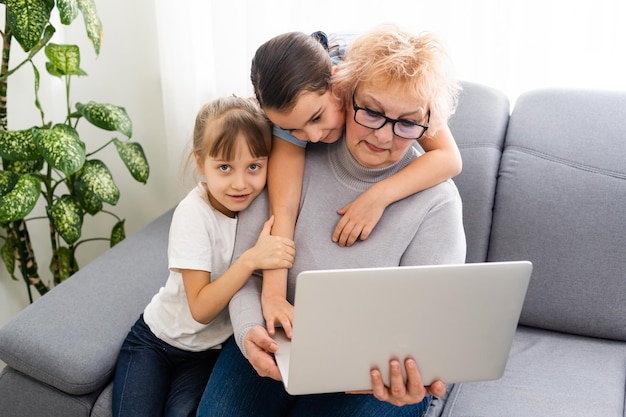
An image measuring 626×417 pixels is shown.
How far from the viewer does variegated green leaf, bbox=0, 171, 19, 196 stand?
1.87m

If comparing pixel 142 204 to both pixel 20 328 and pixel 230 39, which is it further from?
pixel 20 328

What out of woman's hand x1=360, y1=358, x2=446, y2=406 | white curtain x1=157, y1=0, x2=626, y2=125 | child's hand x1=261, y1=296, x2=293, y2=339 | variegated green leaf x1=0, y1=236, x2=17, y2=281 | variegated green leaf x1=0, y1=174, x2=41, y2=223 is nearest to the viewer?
woman's hand x1=360, y1=358, x2=446, y2=406

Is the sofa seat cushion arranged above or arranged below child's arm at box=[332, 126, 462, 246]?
below

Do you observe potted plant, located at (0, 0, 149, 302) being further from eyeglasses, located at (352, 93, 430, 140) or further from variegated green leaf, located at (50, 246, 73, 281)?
eyeglasses, located at (352, 93, 430, 140)

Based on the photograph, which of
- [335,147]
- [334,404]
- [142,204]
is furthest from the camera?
[142,204]

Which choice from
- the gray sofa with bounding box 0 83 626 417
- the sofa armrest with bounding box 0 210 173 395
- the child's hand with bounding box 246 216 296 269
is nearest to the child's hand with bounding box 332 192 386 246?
the child's hand with bounding box 246 216 296 269

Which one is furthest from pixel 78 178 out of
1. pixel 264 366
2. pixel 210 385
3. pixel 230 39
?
pixel 264 366

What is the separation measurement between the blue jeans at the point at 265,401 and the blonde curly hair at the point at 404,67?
56 cm

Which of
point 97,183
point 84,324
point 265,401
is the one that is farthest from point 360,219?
point 97,183

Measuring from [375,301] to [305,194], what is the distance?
0.46 meters

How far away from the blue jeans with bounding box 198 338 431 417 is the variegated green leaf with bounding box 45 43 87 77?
1019mm

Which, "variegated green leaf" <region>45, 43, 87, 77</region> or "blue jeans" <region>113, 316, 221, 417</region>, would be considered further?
"variegated green leaf" <region>45, 43, 87, 77</region>

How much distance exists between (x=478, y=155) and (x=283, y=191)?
0.63 metres

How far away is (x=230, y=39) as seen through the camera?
6.94 ft
